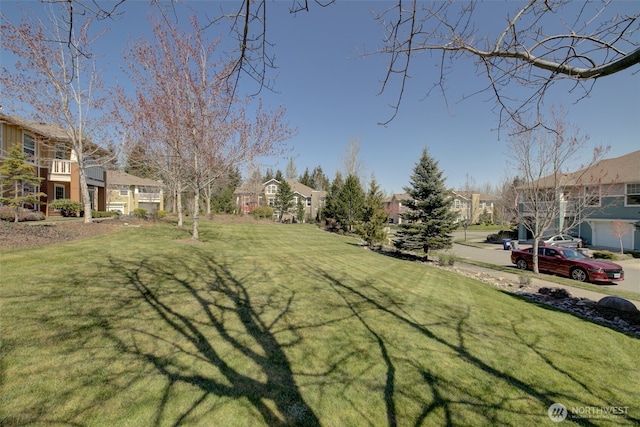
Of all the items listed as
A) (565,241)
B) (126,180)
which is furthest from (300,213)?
(565,241)

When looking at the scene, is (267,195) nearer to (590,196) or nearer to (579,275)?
(590,196)

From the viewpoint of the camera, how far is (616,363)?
4.24 metres

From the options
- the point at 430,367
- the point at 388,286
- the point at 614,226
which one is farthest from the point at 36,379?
the point at 614,226

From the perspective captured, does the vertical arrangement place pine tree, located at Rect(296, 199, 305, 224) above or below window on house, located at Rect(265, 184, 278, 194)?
below

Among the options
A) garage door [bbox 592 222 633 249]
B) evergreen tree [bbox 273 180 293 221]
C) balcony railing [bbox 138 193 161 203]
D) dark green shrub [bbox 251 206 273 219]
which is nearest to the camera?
garage door [bbox 592 222 633 249]

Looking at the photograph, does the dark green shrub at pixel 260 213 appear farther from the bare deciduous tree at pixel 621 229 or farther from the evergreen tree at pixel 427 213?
the bare deciduous tree at pixel 621 229

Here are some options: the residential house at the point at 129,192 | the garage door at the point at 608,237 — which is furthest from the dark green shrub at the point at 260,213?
the garage door at the point at 608,237

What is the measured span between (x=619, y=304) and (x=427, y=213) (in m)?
9.27

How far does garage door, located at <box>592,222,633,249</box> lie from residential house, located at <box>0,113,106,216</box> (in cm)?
3847

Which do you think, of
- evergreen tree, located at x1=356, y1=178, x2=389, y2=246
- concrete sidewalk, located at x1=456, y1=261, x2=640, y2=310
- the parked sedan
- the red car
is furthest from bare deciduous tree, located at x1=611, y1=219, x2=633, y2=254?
evergreen tree, located at x1=356, y1=178, x2=389, y2=246

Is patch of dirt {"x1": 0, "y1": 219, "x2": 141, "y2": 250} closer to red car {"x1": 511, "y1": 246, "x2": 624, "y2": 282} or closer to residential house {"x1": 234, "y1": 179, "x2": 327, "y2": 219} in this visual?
red car {"x1": 511, "y1": 246, "x2": 624, "y2": 282}

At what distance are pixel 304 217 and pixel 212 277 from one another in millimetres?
35979

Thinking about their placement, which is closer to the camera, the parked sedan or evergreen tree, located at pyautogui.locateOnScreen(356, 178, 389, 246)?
evergreen tree, located at pyautogui.locateOnScreen(356, 178, 389, 246)

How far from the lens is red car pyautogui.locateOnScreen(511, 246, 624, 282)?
39.3ft
